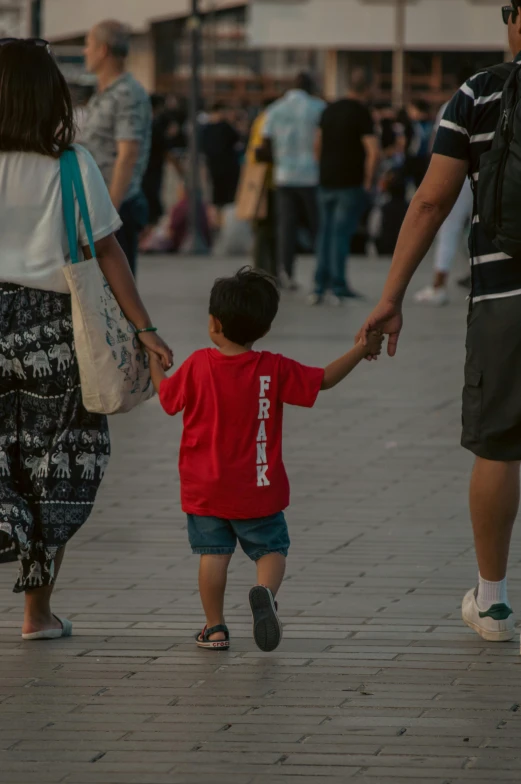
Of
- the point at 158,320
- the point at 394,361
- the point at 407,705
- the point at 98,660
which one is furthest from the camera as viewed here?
the point at 158,320

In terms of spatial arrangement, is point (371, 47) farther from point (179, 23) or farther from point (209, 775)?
point (209, 775)

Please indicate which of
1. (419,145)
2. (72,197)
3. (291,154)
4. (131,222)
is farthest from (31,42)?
(419,145)

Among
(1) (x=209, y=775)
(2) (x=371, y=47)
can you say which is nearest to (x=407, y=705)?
(1) (x=209, y=775)

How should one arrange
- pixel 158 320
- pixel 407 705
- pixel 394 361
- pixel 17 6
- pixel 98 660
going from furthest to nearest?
pixel 17 6 < pixel 158 320 < pixel 394 361 < pixel 98 660 < pixel 407 705

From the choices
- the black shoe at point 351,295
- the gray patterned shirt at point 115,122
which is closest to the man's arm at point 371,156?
the black shoe at point 351,295

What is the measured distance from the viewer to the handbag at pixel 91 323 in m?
4.84

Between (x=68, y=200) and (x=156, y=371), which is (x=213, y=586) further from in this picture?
(x=68, y=200)

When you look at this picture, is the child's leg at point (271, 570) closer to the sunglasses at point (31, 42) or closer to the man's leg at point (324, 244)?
the sunglasses at point (31, 42)

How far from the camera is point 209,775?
372cm

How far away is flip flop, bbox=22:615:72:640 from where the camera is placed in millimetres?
4987

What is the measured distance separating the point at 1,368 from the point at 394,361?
7.01m

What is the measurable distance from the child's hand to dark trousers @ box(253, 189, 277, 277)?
39.4 ft

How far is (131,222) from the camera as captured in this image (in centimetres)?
983

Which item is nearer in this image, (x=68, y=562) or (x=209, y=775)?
(x=209, y=775)
